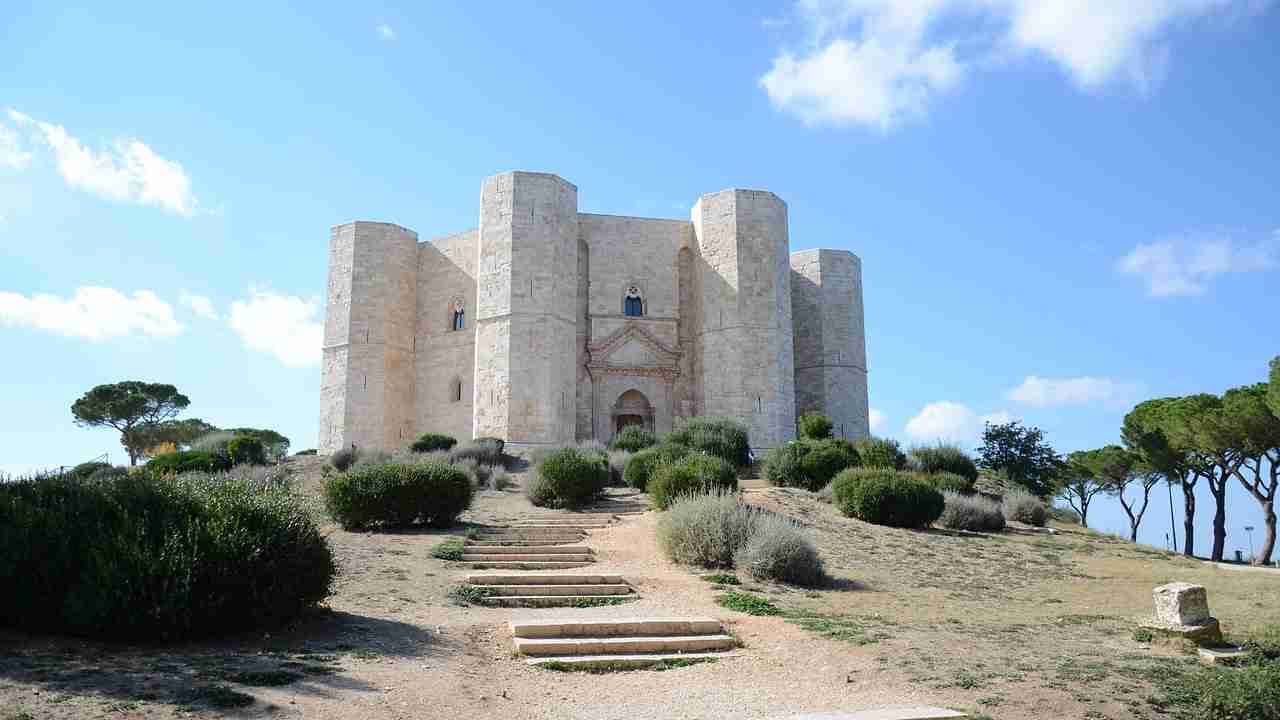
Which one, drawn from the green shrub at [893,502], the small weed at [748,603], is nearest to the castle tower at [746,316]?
the green shrub at [893,502]

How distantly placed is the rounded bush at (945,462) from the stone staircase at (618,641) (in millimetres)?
15744

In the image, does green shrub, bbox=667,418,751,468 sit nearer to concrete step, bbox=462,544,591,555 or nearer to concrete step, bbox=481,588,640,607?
concrete step, bbox=462,544,591,555

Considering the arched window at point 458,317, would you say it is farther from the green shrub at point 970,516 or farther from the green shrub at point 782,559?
the green shrub at point 782,559

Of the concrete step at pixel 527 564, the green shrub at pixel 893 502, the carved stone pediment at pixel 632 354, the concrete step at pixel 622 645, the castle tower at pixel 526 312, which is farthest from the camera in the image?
the carved stone pediment at pixel 632 354

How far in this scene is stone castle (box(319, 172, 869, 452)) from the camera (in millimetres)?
27812

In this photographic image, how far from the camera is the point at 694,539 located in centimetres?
1102

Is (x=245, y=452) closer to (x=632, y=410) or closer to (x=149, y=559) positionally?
(x=632, y=410)

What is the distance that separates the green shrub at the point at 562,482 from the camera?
51.7ft

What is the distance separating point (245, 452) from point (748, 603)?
18.6 m

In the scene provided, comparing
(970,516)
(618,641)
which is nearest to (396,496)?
(618,641)

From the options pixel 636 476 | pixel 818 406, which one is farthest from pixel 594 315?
pixel 636 476

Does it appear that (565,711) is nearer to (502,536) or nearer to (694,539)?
(694,539)

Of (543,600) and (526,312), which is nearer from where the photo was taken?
(543,600)

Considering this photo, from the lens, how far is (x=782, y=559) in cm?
1009
